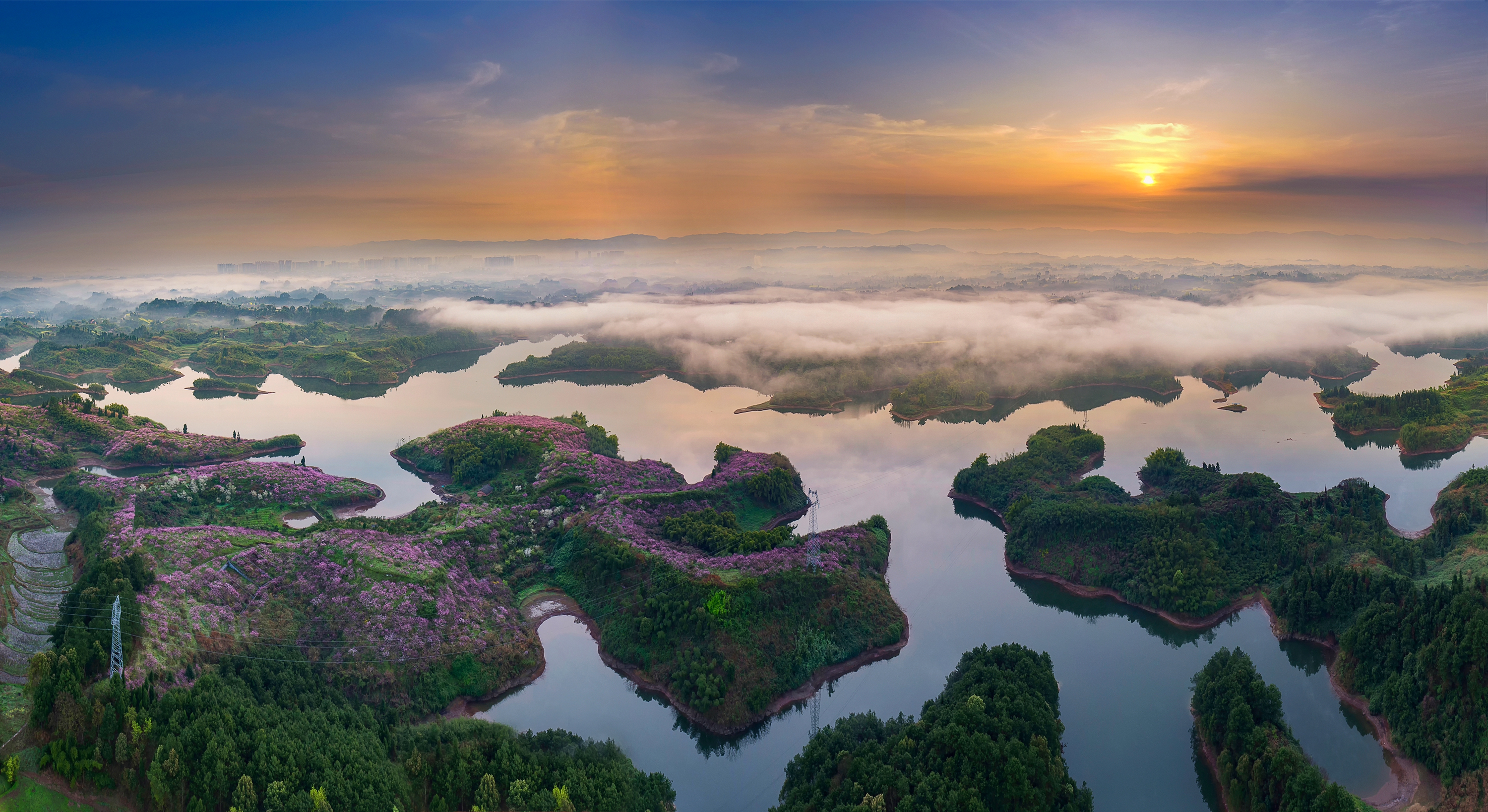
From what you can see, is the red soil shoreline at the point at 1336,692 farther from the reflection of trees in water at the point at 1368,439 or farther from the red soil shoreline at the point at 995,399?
the red soil shoreline at the point at 995,399

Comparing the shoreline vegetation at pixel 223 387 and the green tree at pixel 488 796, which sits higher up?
the shoreline vegetation at pixel 223 387

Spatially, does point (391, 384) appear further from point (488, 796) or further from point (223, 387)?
point (488, 796)

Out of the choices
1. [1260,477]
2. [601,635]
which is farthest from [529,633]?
[1260,477]

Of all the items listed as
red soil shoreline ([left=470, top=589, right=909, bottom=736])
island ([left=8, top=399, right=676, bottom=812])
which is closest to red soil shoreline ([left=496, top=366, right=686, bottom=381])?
island ([left=8, top=399, right=676, bottom=812])

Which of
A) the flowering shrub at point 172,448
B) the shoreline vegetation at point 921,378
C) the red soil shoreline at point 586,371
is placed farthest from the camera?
the red soil shoreline at point 586,371

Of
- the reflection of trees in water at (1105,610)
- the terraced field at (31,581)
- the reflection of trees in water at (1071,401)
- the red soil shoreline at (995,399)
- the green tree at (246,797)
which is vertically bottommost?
the reflection of trees in water at (1105,610)

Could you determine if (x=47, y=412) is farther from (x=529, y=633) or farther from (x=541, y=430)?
(x=529, y=633)

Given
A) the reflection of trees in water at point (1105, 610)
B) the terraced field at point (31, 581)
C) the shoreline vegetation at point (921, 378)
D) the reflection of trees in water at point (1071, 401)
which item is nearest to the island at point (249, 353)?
the shoreline vegetation at point (921, 378)
